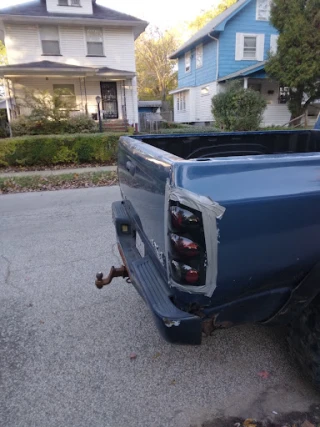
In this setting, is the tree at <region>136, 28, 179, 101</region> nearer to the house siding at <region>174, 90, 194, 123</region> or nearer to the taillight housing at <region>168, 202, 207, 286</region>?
the house siding at <region>174, 90, 194, 123</region>

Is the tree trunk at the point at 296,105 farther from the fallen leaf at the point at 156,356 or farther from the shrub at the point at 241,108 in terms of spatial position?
the fallen leaf at the point at 156,356

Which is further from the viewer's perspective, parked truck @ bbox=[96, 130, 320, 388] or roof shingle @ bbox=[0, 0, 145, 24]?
roof shingle @ bbox=[0, 0, 145, 24]

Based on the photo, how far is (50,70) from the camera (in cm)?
1611

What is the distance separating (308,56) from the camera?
15633 mm

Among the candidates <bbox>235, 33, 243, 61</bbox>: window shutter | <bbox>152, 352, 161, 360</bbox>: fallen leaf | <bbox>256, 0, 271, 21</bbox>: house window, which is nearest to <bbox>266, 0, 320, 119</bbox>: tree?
<bbox>235, 33, 243, 61</bbox>: window shutter

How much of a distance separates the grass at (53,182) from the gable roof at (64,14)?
11.9 meters

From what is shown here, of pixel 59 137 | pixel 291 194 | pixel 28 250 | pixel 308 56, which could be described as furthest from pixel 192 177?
pixel 308 56

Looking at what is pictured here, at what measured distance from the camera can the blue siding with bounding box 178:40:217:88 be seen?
21562 millimetres

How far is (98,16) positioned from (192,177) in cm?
1926

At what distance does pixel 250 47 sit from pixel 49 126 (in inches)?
563

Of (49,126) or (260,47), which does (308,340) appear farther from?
(260,47)

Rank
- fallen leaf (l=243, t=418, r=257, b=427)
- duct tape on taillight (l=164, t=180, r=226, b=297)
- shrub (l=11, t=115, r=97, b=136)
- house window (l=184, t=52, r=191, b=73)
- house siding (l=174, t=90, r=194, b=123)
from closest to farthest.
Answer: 1. duct tape on taillight (l=164, t=180, r=226, b=297)
2. fallen leaf (l=243, t=418, r=257, b=427)
3. shrub (l=11, t=115, r=97, b=136)
4. house siding (l=174, t=90, r=194, b=123)
5. house window (l=184, t=52, r=191, b=73)

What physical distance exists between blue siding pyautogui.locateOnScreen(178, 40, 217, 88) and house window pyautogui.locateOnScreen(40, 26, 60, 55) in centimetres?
986

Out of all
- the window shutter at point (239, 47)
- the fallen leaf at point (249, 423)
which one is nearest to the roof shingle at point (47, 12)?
the window shutter at point (239, 47)
